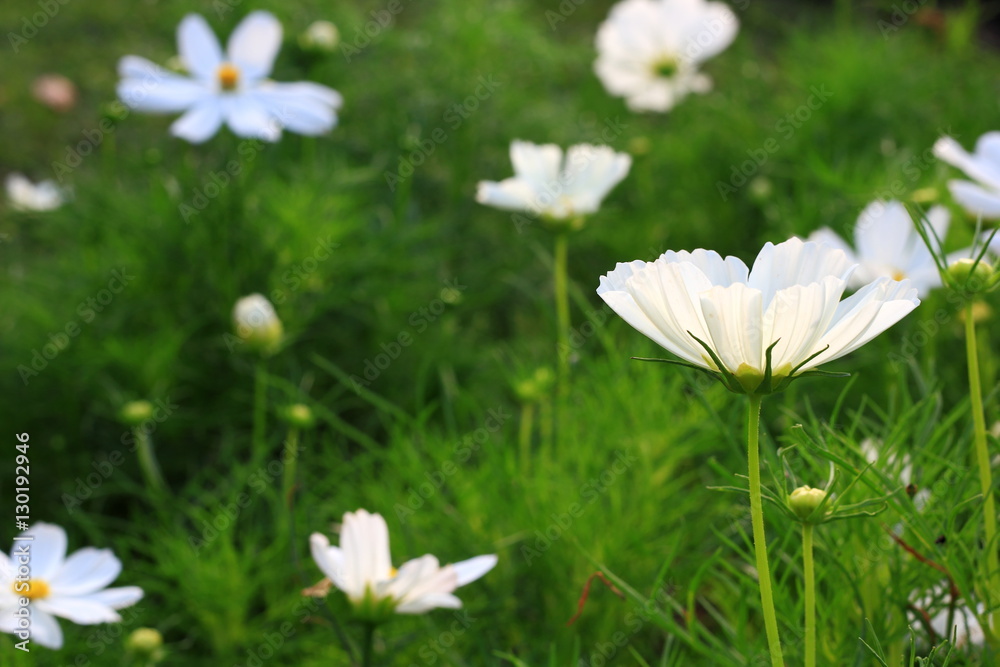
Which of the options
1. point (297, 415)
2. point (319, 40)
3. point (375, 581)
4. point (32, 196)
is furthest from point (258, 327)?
point (32, 196)

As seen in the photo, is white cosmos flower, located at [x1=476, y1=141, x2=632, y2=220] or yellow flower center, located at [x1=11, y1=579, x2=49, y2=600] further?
white cosmos flower, located at [x1=476, y1=141, x2=632, y2=220]

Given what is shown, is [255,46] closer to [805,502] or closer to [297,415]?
[297,415]

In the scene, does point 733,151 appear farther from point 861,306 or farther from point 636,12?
point 861,306

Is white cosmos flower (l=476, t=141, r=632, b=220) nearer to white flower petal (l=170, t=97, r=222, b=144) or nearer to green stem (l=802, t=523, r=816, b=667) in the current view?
white flower petal (l=170, t=97, r=222, b=144)

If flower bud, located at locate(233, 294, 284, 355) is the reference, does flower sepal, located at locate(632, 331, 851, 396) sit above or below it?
above

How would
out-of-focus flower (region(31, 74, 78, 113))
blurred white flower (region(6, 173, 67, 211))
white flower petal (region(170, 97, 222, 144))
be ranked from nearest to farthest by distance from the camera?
white flower petal (region(170, 97, 222, 144)) < blurred white flower (region(6, 173, 67, 211)) < out-of-focus flower (region(31, 74, 78, 113))

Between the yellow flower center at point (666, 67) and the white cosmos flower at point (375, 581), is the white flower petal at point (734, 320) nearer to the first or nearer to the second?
the white cosmos flower at point (375, 581)

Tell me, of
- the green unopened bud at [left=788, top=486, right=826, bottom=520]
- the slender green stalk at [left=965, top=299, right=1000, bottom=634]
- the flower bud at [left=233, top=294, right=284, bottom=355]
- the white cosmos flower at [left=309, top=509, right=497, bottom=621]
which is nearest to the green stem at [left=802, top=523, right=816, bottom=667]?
the green unopened bud at [left=788, top=486, right=826, bottom=520]
